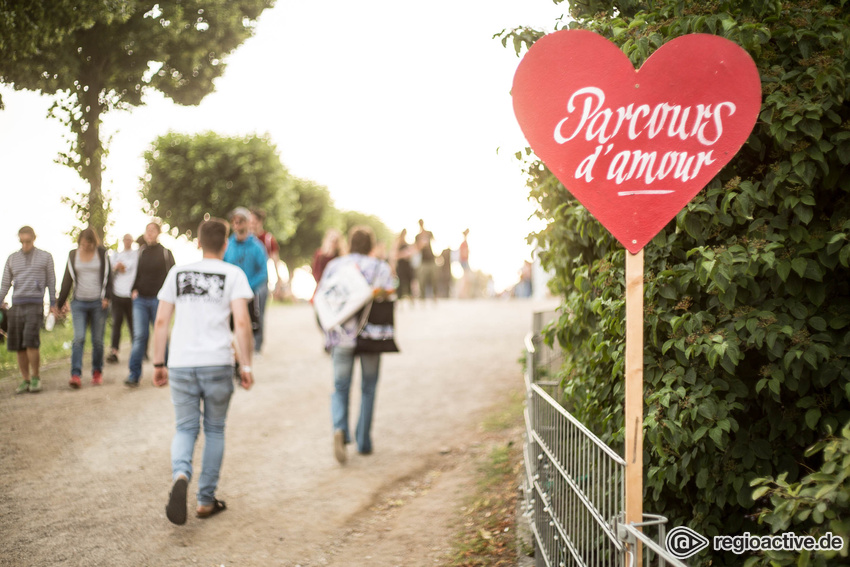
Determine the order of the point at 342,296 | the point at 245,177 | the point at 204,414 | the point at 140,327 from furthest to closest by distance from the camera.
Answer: the point at 245,177, the point at 140,327, the point at 342,296, the point at 204,414

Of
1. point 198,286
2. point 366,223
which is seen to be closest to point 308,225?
point 366,223

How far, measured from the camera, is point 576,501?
3617mm

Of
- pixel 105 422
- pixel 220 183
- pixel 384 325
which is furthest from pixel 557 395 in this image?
pixel 220 183

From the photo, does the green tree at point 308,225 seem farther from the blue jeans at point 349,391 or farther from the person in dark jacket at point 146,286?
the blue jeans at point 349,391

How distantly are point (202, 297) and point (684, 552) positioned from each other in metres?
3.59

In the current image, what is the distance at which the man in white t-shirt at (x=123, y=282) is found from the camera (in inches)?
353

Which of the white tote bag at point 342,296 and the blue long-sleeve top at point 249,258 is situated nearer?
the white tote bag at point 342,296

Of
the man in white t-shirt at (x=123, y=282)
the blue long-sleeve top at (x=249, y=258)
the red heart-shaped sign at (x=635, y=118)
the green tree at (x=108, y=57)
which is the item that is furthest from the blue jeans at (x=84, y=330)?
the red heart-shaped sign at (x=635, y=118)

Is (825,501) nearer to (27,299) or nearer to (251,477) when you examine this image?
(251,477)

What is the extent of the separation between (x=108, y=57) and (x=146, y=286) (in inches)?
115

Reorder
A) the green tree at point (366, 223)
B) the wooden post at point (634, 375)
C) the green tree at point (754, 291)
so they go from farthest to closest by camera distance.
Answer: the green tree at point (366, 223) → the green tree at point (754, 291) → the wooden post at point (634, 375)

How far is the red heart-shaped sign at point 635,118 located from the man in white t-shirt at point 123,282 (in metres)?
6.42

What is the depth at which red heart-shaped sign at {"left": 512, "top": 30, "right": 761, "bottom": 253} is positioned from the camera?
10.5 feet

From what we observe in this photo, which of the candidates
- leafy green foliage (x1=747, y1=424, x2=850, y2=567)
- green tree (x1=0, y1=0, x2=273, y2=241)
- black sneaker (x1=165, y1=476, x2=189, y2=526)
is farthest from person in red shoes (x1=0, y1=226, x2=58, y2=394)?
leafy green foliage (x1=747, y1=424, x2=850, y2=567)
